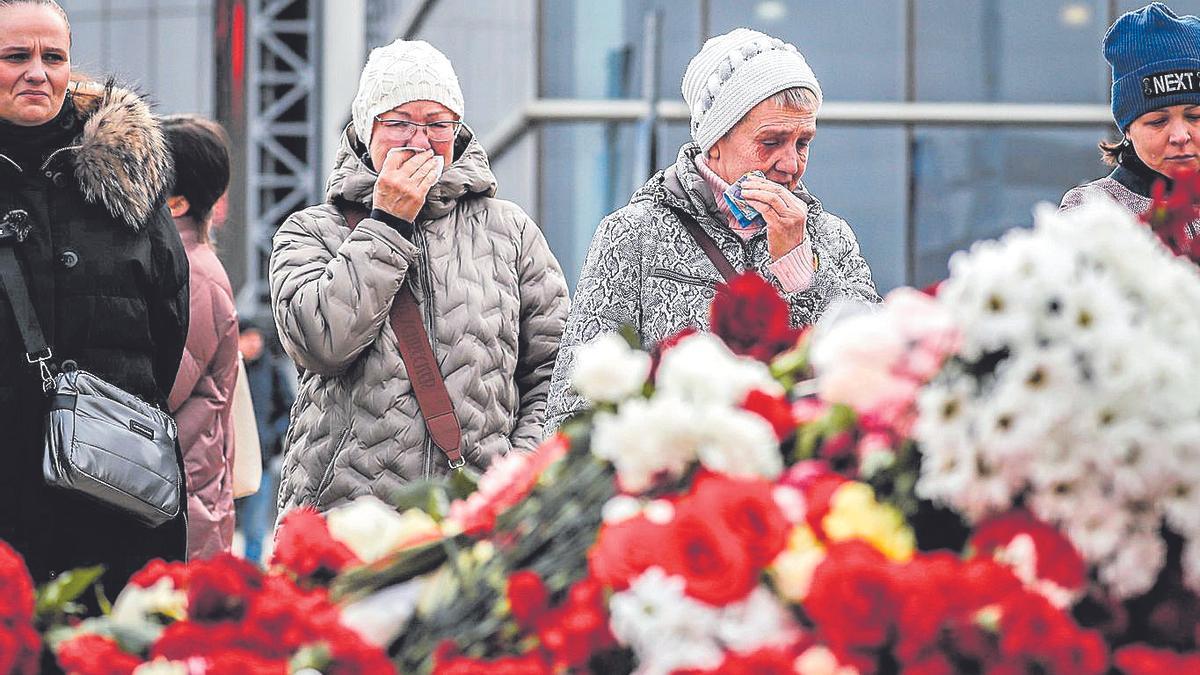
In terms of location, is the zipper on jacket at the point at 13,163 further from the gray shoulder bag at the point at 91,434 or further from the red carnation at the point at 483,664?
the red carnation at the point at 483,664

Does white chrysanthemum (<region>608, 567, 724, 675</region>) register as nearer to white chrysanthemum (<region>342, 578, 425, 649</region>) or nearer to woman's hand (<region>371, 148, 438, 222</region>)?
white chrysanthemum (<region>342, 578, 425, 649</region>)

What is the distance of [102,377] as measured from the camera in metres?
3.87

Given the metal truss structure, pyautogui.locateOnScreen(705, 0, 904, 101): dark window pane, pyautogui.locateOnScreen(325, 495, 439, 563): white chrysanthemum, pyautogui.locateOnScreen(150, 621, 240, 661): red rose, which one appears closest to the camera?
pyautogui.locateOnScreen(150, 621, 240, 661): red rose

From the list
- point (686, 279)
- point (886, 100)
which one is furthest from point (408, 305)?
point (886, 100)

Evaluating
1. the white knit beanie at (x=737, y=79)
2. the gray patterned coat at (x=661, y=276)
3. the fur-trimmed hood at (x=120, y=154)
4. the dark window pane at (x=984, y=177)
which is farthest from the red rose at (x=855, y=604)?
the dark window pane at (x=984, y=177)

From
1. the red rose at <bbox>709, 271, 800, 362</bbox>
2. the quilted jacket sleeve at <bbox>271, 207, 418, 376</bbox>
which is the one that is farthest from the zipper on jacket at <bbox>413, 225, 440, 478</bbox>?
the red rose at <bbox>709, 271, 800, 362</bbox>

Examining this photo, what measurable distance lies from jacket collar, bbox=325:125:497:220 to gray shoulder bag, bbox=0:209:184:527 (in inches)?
29.5

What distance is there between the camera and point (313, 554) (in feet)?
6.61

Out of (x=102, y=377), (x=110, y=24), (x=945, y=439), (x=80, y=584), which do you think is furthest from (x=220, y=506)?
(x=110, y=24)

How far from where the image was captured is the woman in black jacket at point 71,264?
376 cm

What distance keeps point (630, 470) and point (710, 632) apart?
0.65ft

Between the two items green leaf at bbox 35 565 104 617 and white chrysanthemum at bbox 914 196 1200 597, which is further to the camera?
green leaf at bbox 35 565 104 617

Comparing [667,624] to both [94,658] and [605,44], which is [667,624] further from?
[605,44]

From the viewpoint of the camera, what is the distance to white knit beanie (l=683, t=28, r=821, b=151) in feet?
12.7
